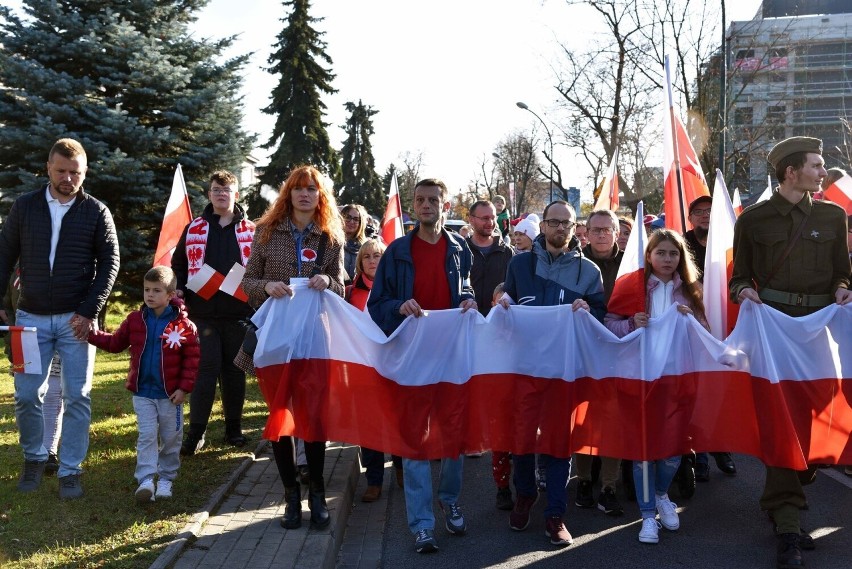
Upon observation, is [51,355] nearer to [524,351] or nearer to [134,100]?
[524,351]

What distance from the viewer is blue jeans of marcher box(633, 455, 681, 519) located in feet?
18.5

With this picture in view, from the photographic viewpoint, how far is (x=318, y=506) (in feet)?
18.0

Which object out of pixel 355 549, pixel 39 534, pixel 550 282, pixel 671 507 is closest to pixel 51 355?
pixel 39 534

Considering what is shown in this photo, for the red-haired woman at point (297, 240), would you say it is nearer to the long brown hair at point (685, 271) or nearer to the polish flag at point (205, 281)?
the polish flag at point (205, 281)

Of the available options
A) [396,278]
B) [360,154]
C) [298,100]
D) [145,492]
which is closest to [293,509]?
[145,492]

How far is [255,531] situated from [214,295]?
260cm

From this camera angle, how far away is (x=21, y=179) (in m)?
13.6

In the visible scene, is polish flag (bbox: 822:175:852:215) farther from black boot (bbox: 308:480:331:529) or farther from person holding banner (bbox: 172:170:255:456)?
black boot (bbox: 308:480:331:529)

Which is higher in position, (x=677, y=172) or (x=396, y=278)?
(x=677, y=172)

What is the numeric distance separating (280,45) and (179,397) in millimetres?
34985

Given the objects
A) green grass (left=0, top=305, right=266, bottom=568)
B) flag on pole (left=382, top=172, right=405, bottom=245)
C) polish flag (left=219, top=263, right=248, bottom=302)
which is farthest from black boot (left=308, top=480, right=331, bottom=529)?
flag on pole (left=382, top=172, right=405, bottom=245)

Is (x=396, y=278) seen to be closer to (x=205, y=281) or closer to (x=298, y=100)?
(x=205, y=281)

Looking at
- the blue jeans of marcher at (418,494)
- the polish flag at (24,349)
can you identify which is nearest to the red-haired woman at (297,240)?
the blue jeans of marcher at (418,494)

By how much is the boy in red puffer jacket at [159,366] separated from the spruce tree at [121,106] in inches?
322
